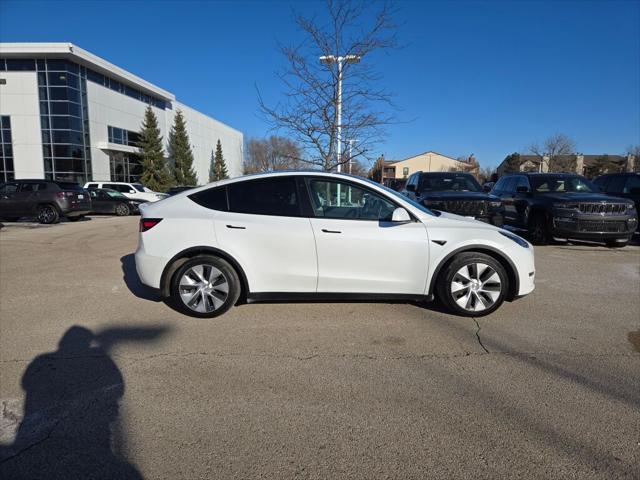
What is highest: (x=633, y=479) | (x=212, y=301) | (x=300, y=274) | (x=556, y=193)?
(x=556, y=193)

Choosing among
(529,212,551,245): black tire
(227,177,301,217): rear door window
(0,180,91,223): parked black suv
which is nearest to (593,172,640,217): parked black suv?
(529,212,551,245): black tire

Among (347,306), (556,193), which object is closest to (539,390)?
(347,306)

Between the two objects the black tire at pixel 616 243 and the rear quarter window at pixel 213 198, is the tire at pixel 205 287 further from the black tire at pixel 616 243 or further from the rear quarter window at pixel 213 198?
the black tire at pixel 616 243

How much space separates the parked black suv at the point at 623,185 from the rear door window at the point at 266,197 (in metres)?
11.4

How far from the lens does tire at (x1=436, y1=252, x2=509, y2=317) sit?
173 inches

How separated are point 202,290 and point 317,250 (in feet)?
4.54

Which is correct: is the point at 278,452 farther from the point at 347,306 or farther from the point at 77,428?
the point at 347,306

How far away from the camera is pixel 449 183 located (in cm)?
1006

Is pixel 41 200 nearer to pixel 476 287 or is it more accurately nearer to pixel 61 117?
pixel 476 287

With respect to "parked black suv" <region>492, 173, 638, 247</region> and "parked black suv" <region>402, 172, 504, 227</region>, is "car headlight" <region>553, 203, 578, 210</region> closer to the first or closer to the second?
"parked black suv" <region>492, 173, 638, 247</region>

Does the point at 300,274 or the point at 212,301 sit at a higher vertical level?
the point at 300,274

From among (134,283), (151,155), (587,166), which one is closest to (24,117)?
(151,155)

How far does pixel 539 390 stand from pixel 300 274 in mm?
2460

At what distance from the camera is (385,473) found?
7.11 ft
